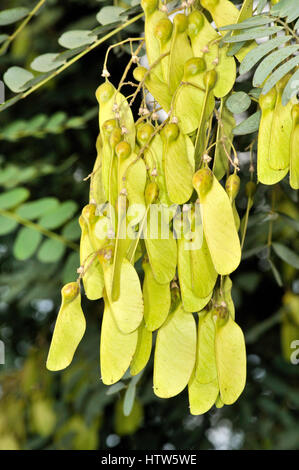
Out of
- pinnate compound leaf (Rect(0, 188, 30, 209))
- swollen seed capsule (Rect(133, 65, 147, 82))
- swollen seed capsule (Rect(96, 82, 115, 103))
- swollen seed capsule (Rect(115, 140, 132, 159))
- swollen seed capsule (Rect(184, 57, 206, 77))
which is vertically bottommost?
pinnate compound leaf (Rect(0, 188, 30, 209))

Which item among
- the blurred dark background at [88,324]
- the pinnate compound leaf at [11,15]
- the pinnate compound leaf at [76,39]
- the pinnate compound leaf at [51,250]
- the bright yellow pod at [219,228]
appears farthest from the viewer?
the blurred dark background at [88,324]

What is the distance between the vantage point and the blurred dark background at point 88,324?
1308 millimetres

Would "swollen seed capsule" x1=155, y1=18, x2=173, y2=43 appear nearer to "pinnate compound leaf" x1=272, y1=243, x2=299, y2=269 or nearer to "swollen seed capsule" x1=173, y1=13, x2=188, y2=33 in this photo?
"swollen seed capsule" x1=173, y1=13, x2=188, y2=33

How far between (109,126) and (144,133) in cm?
3

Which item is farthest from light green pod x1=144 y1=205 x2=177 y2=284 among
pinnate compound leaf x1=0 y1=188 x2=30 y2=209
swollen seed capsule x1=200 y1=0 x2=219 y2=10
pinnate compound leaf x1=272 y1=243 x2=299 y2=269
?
pinnate compound leaf x1=0 y1=188 x2=30 y2=209

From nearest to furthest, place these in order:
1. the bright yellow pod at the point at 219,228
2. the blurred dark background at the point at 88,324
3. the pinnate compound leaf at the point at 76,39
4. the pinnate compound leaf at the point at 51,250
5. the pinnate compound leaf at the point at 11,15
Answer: the bright yellow pod at the point at 219,228
the pinnate compound leaf at the point at 76,39
the pinnate compound leaf at the point at 11,15
the pinnate compound leaf at the point at 51,250
the blurred dark background at the point at 88,324

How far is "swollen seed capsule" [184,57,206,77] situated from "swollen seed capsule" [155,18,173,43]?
4cm

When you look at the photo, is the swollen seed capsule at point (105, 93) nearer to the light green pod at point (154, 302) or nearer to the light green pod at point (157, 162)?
the light green pod at point (157, 162)

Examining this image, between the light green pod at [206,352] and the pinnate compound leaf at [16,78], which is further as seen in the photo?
the pinnate compound leaf at [16,78]

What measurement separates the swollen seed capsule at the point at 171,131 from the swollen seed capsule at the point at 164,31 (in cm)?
9

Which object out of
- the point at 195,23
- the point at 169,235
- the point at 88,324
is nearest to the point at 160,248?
the point at 169,235

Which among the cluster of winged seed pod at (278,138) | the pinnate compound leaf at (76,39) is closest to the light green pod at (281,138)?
the cluster of winged seed pod at (278,138)

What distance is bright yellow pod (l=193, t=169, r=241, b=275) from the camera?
1.76 feet

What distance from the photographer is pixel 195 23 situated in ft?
1.97
